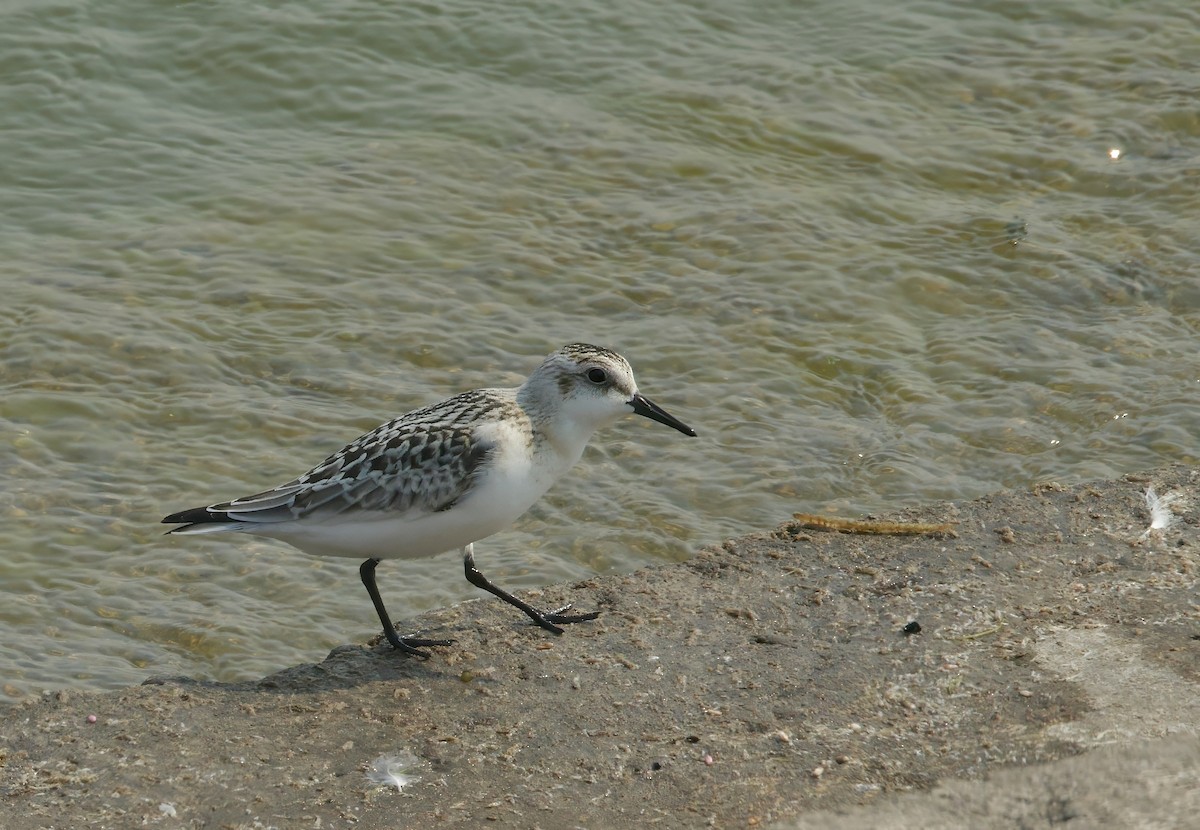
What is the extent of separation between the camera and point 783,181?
1120 centimetres

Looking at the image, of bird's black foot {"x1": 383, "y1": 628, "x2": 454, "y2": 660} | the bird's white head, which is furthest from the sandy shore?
the bird's white head

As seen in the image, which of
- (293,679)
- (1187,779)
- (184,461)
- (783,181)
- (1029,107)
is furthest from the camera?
(1029,107)

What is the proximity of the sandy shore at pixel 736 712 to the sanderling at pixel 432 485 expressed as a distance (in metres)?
0.41

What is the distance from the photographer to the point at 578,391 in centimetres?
627

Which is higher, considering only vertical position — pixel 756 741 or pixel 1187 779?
pixel 1187 779

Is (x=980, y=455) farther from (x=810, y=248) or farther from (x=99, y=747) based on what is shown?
(x=99, y=747)

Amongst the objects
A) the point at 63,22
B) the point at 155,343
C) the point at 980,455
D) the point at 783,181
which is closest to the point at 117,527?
the point at 155,343

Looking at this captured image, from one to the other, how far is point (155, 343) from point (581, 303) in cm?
262

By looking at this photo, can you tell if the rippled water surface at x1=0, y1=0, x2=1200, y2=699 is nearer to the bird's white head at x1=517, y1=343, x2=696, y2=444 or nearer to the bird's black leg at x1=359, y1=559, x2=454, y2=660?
A: the bird's black leg at x1=359, y1=559, x2=454, y2=660

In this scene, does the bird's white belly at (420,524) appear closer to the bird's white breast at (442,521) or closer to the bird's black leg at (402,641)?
the bird's white breast at (442,521)

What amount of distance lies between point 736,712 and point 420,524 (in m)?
1.45

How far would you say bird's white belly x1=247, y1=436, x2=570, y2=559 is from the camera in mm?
5914

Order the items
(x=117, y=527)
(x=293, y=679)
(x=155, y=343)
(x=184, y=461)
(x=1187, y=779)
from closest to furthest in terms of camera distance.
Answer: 1. (x=1187, y=779)
2. (x=293, y=679)
3. (x=117, y=527)
4. (x=184, y=461)
5. (x=155, y=343)

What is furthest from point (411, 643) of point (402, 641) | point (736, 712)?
point (736, 712)
